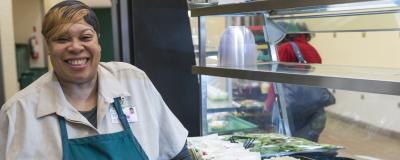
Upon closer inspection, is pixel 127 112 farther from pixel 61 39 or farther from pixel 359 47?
pixel 359 47

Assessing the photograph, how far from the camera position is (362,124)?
409 centimetres

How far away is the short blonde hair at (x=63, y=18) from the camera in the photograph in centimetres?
121

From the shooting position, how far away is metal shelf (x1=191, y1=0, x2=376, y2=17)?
106cm

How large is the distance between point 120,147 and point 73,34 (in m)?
0.41

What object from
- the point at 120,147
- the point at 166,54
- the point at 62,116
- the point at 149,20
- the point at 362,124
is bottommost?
the point at 362,124

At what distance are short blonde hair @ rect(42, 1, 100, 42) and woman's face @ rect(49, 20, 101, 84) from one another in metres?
0.01

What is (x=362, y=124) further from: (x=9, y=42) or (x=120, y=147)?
(x=9, y=42)

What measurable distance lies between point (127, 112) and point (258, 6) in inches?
23.5

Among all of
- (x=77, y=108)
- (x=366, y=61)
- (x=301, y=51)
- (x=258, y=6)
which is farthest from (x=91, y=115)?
(x=366, y=61)

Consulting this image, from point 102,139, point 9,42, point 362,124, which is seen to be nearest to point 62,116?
point 102,139

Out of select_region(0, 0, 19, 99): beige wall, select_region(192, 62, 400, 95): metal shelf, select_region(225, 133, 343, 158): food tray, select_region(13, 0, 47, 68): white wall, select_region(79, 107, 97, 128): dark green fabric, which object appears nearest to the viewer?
select_region(192, 62, 400, 95): metal shelf

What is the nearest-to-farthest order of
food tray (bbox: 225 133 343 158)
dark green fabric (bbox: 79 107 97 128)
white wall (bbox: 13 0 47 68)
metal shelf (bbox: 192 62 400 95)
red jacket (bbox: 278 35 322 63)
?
metal shelf (bbox: 192 62 400 95) → dark green fabric (bbox: 79 107 97 128) → food tray (bbox: 225 133 343 158) → red jacket (bbox: 278 35 322 63) → white wall (bbox: 13 0 47 68)

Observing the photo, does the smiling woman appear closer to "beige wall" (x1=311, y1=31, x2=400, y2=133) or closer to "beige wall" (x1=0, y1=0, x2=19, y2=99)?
"beige wall" (x1=0, y1=0, x2=19, y2=99)

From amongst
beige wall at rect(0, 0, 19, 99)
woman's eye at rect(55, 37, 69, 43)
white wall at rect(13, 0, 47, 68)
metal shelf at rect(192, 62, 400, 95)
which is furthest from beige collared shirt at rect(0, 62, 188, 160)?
white wall at rect(13, 0, 47, 68)
